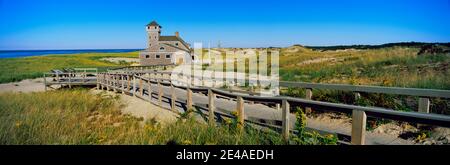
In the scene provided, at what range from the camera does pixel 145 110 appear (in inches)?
417

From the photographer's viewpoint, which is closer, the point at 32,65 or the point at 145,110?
the point at 145,110

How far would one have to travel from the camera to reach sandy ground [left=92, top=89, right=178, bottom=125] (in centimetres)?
893

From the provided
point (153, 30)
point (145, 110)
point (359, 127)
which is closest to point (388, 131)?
point (359, 127)

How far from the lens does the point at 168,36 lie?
196ft

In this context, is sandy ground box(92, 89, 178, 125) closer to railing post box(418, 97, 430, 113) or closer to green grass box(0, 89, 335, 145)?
green grass box(0, 89, 335, 145)

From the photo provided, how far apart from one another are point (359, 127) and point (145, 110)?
27.8ft

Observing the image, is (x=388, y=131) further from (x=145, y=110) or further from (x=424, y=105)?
(x=145, y=110)

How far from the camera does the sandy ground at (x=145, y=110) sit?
8.93 metres

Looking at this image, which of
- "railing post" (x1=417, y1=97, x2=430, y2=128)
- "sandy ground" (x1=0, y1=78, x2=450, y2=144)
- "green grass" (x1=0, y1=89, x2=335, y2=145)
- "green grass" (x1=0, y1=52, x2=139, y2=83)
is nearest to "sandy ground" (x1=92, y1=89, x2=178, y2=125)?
"sandy ground" (x1=0, y1=78, x2=450, y2=144)

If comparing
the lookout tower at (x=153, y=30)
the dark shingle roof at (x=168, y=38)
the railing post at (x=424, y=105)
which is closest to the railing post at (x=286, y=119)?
the railing post at (x=424, y=105)

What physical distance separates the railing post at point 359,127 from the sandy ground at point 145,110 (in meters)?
5.48
